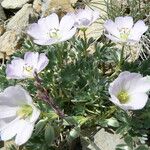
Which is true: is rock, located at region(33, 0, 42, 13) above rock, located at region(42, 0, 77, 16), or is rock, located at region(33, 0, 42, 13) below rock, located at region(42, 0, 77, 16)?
below

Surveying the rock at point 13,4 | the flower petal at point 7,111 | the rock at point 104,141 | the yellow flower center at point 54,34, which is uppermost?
the yellow flower center at point 54,34

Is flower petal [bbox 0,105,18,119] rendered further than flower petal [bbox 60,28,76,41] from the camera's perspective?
No

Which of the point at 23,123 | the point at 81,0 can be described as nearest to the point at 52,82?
the point at 23,123

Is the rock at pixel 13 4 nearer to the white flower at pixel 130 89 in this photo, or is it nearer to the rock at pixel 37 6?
the rock at pixel 37 6

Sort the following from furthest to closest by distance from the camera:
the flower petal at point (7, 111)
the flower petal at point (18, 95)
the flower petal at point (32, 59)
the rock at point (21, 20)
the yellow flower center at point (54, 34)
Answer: the rock at point (21, 20) → the yellow flower center at point (54, 34) → the flower petal at point (32, 59) → the flower petal at point (7, 111) → the flower petal at point (18, 95)

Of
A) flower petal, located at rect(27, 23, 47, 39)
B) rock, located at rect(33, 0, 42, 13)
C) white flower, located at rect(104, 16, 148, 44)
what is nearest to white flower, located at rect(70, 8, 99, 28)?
white flower, located at rect(104, 16, 148, 44)

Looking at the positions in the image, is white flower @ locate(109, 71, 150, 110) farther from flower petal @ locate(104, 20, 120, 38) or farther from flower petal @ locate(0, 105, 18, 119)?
flower petal @ locate(0, 105, 18, 119)

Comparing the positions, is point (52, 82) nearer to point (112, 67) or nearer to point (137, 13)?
point (112, 67)

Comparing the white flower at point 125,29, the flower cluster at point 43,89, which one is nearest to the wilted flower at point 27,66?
the flower cluster at point 43,89
